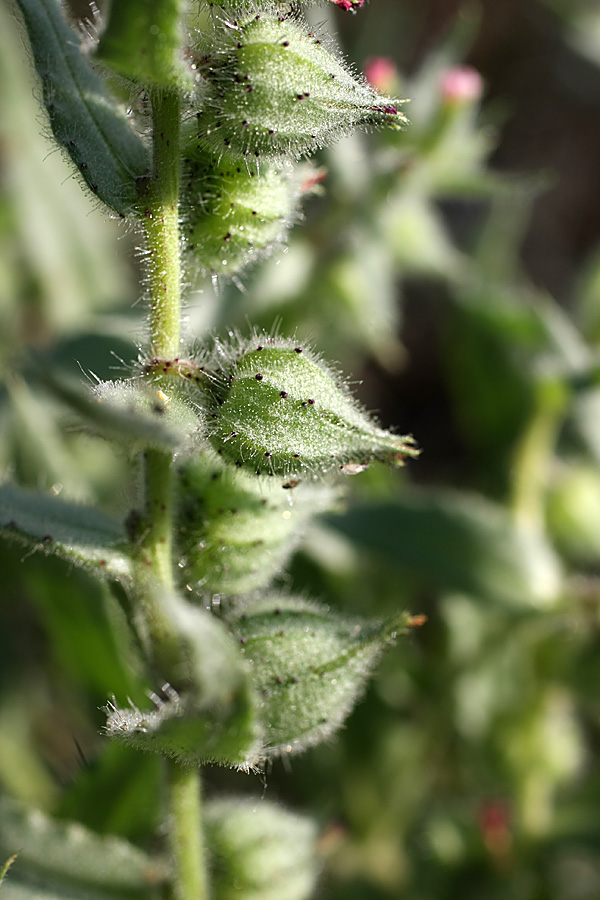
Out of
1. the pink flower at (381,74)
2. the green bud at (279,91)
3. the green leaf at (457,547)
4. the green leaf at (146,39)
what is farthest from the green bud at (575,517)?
the green leaf at (146,39)

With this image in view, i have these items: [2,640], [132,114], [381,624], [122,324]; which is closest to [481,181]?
[122,324]

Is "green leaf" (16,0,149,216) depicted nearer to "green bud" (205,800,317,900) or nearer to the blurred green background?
the blurred green background

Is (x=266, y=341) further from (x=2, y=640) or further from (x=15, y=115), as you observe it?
(x=15, y=115)

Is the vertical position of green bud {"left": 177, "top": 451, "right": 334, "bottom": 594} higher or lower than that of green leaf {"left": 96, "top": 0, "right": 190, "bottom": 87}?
lower

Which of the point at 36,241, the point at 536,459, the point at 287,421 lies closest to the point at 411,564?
the point at 536,459

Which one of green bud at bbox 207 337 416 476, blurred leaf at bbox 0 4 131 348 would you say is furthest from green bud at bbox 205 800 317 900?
blurred leaf at bbox 0 4 131 348

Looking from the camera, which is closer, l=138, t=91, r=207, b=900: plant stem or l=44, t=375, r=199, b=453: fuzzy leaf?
l=44, t=375, r=199, b=453: fuzzy leaf

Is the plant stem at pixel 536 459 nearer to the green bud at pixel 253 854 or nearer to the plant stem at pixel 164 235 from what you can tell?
the green bud at pixel 253 854

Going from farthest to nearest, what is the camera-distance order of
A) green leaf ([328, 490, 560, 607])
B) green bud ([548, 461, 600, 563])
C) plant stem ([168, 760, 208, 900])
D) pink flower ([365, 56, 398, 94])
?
green bud ([548, 461, 600, 563]) < pink flower ([365, 56, 398, 94]) < green leaf ([328, 490, 560, 607]) < plant stem ([168, 760, 208, 900])
